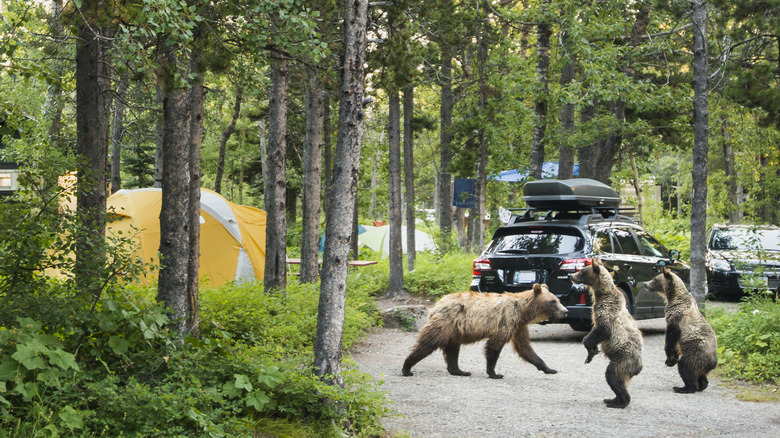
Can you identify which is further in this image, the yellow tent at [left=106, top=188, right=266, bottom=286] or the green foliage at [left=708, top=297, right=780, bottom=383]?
the yellow tent at [left=106, top=188, right=266, bottom=286]

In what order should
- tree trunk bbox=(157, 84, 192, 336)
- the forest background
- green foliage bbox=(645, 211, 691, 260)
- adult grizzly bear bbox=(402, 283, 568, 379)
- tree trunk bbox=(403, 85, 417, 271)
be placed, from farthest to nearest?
green foliage bbox=(645, 211, 691, 260) < tree trunk bbox=(403, 85, 417, 271) < adult grizzly bear bbox=(402, 283, 568, 379) < tree trunk bbox=(157, 84, 192, 336) < the forest background

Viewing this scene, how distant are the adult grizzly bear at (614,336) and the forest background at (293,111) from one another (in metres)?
2.90

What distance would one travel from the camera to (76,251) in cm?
598

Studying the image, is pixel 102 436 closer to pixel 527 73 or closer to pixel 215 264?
pixel 215 264

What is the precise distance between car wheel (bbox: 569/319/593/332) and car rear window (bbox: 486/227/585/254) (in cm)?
123

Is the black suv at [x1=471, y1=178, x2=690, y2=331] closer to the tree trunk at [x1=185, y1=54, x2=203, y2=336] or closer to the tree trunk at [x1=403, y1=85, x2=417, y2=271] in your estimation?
the tree trunk at [x1=185, y1=54, x2=203, y2=336]

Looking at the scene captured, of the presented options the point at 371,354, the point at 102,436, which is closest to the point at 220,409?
the point at 102,436

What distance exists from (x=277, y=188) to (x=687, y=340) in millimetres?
7048

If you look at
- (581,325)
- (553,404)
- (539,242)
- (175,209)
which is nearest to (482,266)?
(539,242)

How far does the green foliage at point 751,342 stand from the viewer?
30.8ft

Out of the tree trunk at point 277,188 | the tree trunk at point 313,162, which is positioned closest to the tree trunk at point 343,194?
the tree trunk at point 277,188

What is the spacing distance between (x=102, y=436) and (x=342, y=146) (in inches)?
115

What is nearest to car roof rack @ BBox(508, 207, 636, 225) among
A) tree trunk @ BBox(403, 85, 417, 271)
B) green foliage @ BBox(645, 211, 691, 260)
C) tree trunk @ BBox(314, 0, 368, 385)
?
tree trunk @ BBox(314, 0, 368, 385)

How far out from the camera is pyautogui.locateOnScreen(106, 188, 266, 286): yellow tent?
15.5 meters
